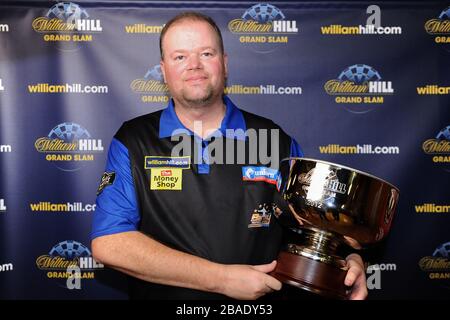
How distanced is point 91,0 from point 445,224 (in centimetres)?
242

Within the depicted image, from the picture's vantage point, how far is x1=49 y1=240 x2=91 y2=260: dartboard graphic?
2463 millimetres

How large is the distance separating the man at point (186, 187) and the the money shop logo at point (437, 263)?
1102 millimetres

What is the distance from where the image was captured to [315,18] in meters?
2.49

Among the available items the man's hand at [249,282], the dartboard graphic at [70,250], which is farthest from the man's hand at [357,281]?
the dartboard graphic at [70,250]

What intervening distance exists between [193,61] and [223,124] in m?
0.32

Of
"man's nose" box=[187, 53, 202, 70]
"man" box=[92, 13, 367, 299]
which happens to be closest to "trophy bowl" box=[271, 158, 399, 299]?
"man" box=[92, 13, 367, 299]

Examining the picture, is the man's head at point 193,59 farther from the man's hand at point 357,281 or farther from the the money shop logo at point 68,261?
the the money shop logo at point 68,261

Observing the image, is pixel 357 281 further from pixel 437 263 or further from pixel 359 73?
pixel 359 73

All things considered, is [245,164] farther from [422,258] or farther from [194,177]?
[422,258]

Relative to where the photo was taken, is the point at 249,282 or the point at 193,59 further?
the point at 193,59

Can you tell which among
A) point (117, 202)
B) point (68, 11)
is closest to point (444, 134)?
point (117, 202)

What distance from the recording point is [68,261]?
2471 millimetres

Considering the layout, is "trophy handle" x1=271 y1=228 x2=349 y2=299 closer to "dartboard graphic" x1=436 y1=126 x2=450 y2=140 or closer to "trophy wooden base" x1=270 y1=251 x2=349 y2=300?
"trophy wooden base" x1=270 y1=251 x2=349 y2=300

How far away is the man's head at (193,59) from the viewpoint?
5.92 feet
